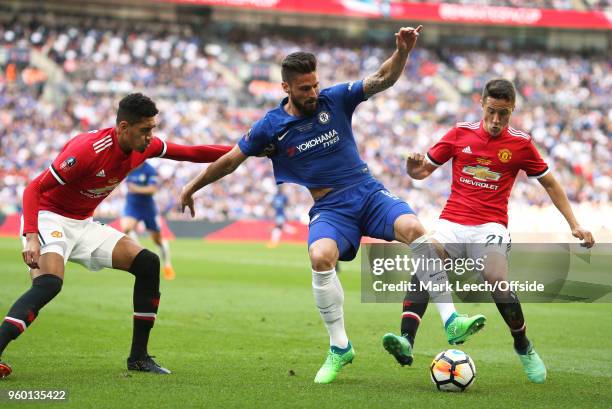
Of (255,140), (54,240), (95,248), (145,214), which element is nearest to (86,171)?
(54,240)

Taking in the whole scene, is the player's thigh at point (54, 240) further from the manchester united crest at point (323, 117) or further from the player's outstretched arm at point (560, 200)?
the player's outstretched arm at point (560, 200)

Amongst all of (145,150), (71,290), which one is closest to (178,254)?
(71,290)

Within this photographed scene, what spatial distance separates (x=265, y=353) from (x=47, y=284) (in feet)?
7.92

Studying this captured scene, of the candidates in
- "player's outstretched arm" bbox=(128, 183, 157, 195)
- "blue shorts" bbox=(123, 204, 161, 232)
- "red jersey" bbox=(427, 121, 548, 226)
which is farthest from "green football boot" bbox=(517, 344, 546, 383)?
"blue shorts" bbox=(123, 204, 161, 232)

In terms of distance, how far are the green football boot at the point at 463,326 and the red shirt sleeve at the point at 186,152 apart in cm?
250

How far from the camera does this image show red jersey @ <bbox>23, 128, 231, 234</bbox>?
7297 millimetres

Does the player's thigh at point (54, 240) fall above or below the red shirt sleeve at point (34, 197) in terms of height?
below

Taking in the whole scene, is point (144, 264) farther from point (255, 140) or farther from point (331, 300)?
point (331, 300)

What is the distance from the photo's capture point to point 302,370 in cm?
779

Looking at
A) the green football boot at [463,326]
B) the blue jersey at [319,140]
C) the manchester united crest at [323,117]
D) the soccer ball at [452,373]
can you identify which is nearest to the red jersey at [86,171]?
the blue jersey at [319,140]

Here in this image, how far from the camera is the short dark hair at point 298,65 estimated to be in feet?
23.2

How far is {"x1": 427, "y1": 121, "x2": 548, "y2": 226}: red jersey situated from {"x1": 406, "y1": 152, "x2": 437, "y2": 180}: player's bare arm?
66 mm

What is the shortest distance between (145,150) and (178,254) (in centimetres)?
1709

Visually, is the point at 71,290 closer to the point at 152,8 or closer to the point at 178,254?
the point at 178,254
